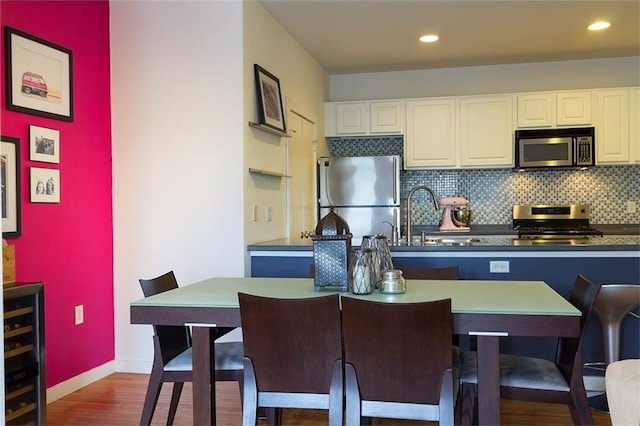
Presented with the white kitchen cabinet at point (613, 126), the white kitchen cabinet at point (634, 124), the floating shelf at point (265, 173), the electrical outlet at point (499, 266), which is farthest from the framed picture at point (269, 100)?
the white kitchen cabinet at point (634, 124)

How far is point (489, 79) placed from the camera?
18.5 ft

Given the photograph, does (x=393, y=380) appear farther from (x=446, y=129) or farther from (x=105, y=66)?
(x=446, y=129)

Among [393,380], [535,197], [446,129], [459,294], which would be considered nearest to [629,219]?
[535,197]

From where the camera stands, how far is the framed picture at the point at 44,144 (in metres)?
3.04

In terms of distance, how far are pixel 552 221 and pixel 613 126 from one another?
3.31 ft

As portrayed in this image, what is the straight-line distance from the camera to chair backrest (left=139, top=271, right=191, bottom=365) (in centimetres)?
236

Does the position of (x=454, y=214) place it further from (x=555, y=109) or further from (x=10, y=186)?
(x=10, y=186)

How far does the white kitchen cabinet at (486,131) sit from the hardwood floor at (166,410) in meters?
2.81

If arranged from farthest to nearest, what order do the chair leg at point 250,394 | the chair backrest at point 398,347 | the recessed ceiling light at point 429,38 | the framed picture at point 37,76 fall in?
the recessed ceiling light at point 429,38 → the framed picture at point 37,76 → the chair leg at point 250,394 → the chair backrest at point 398,347

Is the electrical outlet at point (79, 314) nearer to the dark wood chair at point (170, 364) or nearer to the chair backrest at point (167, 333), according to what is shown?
the chair backrest at point (167, 333)

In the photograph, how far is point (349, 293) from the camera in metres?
2.20

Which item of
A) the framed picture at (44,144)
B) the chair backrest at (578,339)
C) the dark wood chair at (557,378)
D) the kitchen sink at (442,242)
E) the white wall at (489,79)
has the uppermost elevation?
the white wall at (489,79)

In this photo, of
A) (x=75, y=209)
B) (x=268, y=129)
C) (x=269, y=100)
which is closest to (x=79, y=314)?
(x=75, y=209)

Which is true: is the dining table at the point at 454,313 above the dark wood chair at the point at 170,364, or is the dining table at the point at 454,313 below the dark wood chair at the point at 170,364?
above
